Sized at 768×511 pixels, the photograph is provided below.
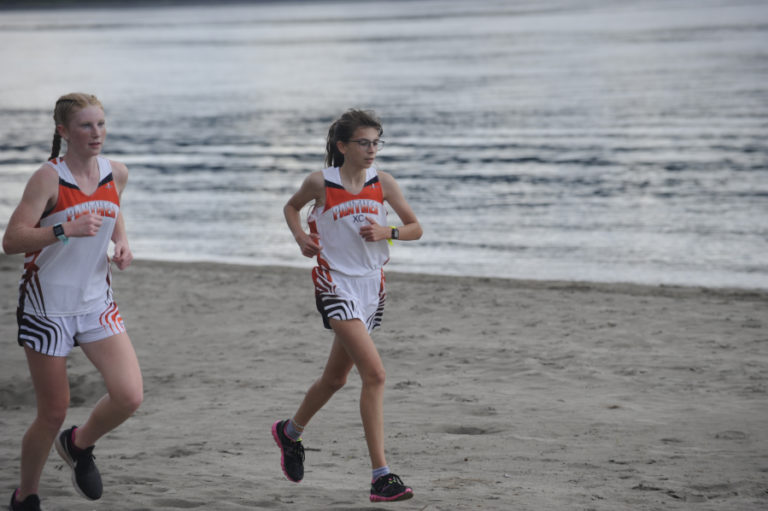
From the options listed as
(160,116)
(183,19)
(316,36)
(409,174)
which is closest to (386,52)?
(316,36)

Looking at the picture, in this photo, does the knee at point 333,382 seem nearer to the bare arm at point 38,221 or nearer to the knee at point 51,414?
the knee at point 51,414

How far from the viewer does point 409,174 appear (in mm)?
20531

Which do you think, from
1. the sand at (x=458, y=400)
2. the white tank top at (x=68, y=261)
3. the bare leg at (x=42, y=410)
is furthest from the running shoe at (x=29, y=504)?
the white tank top at (x=68, y=261)

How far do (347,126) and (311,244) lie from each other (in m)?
0.63

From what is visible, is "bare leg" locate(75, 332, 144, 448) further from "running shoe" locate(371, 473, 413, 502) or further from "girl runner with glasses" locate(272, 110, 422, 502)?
"running shoe" locate(371, 473, 413, 502)

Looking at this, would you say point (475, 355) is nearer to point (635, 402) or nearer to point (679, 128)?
point (635, 402)

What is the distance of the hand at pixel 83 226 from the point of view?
4.31 metres

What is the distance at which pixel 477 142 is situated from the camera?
24.6m

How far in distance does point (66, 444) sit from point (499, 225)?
11.1m

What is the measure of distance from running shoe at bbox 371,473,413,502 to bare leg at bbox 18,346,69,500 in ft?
4.97

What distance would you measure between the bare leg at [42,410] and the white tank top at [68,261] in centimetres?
24

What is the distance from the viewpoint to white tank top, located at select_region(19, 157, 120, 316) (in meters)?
4.50

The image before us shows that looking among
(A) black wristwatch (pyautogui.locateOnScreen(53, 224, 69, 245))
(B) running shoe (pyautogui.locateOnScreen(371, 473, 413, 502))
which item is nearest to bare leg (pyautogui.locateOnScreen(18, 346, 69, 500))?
(A) black wristwatch (pyautogui.locateOnScreen(53, 224, 69, 245))

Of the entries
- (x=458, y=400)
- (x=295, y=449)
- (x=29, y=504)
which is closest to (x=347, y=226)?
(x=295, y=449)
